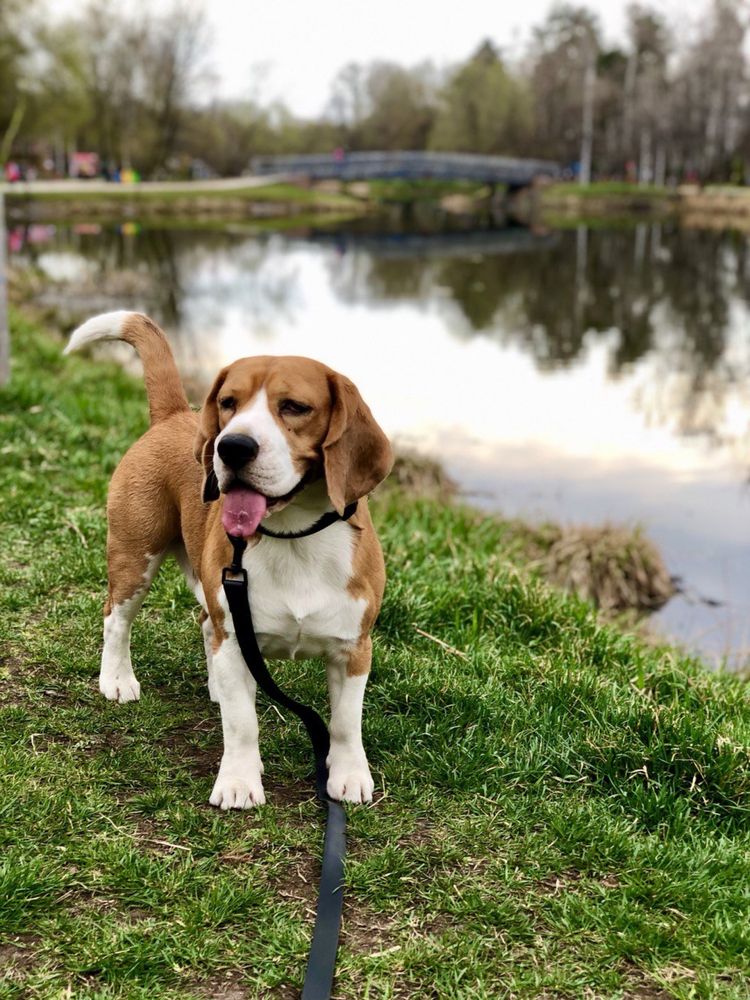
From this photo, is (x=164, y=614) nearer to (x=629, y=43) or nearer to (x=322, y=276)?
(x=322, y=276)

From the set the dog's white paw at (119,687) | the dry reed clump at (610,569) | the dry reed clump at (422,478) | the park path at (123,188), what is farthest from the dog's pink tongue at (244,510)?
the park path at (123,188)

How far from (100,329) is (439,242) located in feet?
114

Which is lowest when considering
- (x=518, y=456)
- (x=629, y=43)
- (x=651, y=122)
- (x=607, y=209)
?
(x=518, y=456)

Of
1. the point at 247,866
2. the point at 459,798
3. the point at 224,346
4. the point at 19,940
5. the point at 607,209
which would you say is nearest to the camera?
the point at 19,940

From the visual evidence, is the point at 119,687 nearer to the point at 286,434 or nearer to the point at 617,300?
the point at 286,434

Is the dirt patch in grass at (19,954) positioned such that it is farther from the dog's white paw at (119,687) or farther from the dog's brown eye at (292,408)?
the dog's brown eye at (292,408)

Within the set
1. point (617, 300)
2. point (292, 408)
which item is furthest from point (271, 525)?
point (617, 300)

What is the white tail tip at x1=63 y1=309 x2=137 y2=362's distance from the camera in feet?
12.7

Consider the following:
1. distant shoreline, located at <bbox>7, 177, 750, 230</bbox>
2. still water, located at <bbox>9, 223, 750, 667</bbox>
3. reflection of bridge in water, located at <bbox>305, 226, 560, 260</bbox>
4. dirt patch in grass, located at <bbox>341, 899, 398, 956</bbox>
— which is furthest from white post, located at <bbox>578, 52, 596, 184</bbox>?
dirt patch in grass, located at <bbox>341, 899, 398, 956</bbox>

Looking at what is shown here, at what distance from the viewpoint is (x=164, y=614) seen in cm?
484

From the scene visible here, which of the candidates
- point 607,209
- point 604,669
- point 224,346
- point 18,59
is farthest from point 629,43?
point 604,669

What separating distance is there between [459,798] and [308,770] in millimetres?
542

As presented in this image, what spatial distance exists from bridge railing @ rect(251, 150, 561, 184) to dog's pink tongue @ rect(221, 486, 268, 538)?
5759cm

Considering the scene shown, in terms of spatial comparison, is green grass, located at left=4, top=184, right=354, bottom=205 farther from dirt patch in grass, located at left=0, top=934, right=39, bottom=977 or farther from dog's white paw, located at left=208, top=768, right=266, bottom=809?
dirt patch in grass, located at left=0, top=934, right=39, bottom=977
